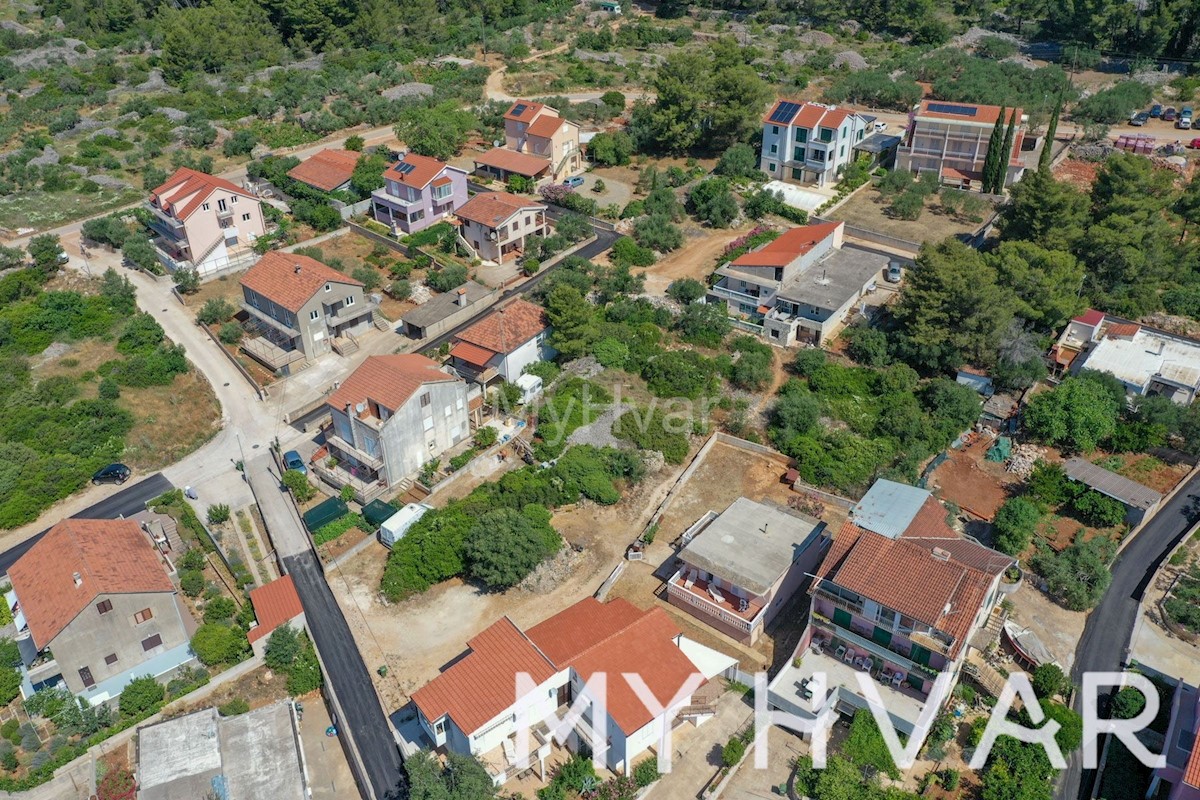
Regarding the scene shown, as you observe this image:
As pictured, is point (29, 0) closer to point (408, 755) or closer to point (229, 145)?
point (229, 145)

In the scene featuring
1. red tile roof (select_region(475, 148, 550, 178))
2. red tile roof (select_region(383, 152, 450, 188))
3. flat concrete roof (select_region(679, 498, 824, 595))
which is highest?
red tile roof (select_region(383, 152, 450, 188))

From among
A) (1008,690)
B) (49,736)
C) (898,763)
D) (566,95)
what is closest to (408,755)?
(49,736)

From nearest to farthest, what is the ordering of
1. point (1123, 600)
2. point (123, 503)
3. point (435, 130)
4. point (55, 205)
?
1. point (1123, 600)
2. point (123, 503)
3. point (55, 205)
4. point (435, 130)

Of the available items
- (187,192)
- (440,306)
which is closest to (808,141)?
(440,306)

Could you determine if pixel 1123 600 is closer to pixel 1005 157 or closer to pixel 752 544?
pixel 752 544

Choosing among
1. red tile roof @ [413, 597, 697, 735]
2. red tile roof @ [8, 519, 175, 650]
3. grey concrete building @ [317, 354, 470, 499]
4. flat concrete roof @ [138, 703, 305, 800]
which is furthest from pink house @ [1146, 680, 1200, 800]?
→ red tile roof @ [8, 519, 175, 650]

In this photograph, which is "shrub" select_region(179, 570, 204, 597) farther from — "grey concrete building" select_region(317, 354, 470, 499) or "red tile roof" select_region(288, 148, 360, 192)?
"red tile roof" select_region(288, 148, 360, 192)
